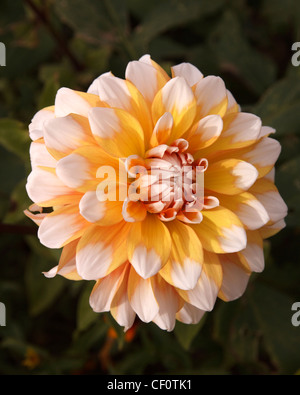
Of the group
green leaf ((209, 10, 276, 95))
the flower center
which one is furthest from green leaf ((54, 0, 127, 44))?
the flower center

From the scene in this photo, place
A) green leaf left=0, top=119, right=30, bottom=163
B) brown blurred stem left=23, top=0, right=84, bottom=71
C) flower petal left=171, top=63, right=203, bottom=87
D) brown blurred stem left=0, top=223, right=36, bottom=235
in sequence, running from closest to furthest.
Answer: flower petal left=171, top=63, right=203, bottom=87, brown blurred stem left=0, top=223, right=36, bottom=235, green leaf left=0, top=119, right=30, bottom=163, brown blurred stem left=23, top=0, right=84, bottom=71

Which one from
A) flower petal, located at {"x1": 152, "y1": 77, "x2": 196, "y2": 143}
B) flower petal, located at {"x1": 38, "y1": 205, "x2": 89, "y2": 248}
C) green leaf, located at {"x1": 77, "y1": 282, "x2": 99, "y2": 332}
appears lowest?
green leaf, located at {"x1": 77, "y1": 282, "x2": 99, "y2": 332}

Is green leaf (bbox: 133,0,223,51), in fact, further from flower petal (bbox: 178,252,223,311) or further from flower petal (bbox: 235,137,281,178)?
flower petal (bbox: 178,252,223,311)

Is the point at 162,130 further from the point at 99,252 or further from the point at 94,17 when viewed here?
the point at 94,17

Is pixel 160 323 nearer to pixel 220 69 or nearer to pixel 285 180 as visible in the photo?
pixel 285 180

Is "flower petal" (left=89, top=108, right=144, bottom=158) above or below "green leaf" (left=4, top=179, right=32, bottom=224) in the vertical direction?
above

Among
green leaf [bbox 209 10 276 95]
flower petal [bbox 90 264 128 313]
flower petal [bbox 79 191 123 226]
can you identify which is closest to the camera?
flower petal [bbox 79 191 123 226]

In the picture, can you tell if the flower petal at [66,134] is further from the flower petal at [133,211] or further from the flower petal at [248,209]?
the flower petal at [248,209]
